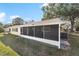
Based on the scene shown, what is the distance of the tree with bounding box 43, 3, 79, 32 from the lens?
3.22 m

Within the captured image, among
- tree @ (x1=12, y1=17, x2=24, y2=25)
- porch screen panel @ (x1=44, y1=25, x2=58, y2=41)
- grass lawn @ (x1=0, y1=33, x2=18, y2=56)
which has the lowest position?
grass lawn @ (x1=0, y1=33, x2=18, y2=56)

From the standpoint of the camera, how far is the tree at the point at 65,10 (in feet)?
10.6

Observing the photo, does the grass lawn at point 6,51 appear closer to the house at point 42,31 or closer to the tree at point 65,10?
the house at point 42,31

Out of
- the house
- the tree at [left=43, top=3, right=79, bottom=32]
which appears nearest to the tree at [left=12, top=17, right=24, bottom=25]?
the house

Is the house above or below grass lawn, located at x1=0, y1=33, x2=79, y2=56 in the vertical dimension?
above

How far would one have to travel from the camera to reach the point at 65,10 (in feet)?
10.6

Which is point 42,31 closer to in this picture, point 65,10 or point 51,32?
point 51,32

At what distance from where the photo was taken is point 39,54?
3.22 metres

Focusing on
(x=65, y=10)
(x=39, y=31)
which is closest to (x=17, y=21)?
(x=39, y=31)

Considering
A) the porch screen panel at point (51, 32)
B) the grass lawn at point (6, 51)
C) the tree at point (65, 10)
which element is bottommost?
the grass lawn at point (6, 51)

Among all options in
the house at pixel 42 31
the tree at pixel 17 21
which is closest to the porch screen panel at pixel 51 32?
the house at pixel 42 31

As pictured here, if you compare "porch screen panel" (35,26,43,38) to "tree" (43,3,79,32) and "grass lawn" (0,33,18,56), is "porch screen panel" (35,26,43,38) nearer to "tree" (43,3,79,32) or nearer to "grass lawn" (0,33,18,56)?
"tree" (43,3,79,32)

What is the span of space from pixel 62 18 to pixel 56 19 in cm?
5

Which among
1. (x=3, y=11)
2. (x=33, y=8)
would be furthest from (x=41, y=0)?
(x=3, y=11)
